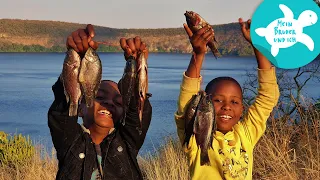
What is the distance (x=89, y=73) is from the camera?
281 cm

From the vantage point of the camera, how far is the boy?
318 cm

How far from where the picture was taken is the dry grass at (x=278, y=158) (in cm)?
757

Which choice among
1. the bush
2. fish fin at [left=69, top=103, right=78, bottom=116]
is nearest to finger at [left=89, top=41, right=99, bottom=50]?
fish fin at [left=69, top=103, right=78, bottom=116]

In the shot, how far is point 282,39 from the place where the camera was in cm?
457

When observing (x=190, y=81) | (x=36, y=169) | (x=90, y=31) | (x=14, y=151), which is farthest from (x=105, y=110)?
(x=14, y=151)

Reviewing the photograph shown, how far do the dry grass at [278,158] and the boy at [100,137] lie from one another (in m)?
4.21

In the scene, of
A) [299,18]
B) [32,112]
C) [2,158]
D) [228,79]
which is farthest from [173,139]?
[32,112]

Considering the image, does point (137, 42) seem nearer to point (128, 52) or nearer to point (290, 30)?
point (128, 52)

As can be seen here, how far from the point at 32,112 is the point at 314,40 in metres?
24.3

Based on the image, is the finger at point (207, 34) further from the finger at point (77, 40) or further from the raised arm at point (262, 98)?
the finger at point (77, 40)

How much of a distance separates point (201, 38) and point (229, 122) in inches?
31.4

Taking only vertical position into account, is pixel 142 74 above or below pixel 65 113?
above

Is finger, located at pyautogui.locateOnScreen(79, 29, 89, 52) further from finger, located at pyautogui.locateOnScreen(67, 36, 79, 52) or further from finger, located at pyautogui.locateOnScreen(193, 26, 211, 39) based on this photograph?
finger, located at pyautogui.locateOnScreen(193, 26, 211, 39)

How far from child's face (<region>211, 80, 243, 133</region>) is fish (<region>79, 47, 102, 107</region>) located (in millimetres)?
1148
